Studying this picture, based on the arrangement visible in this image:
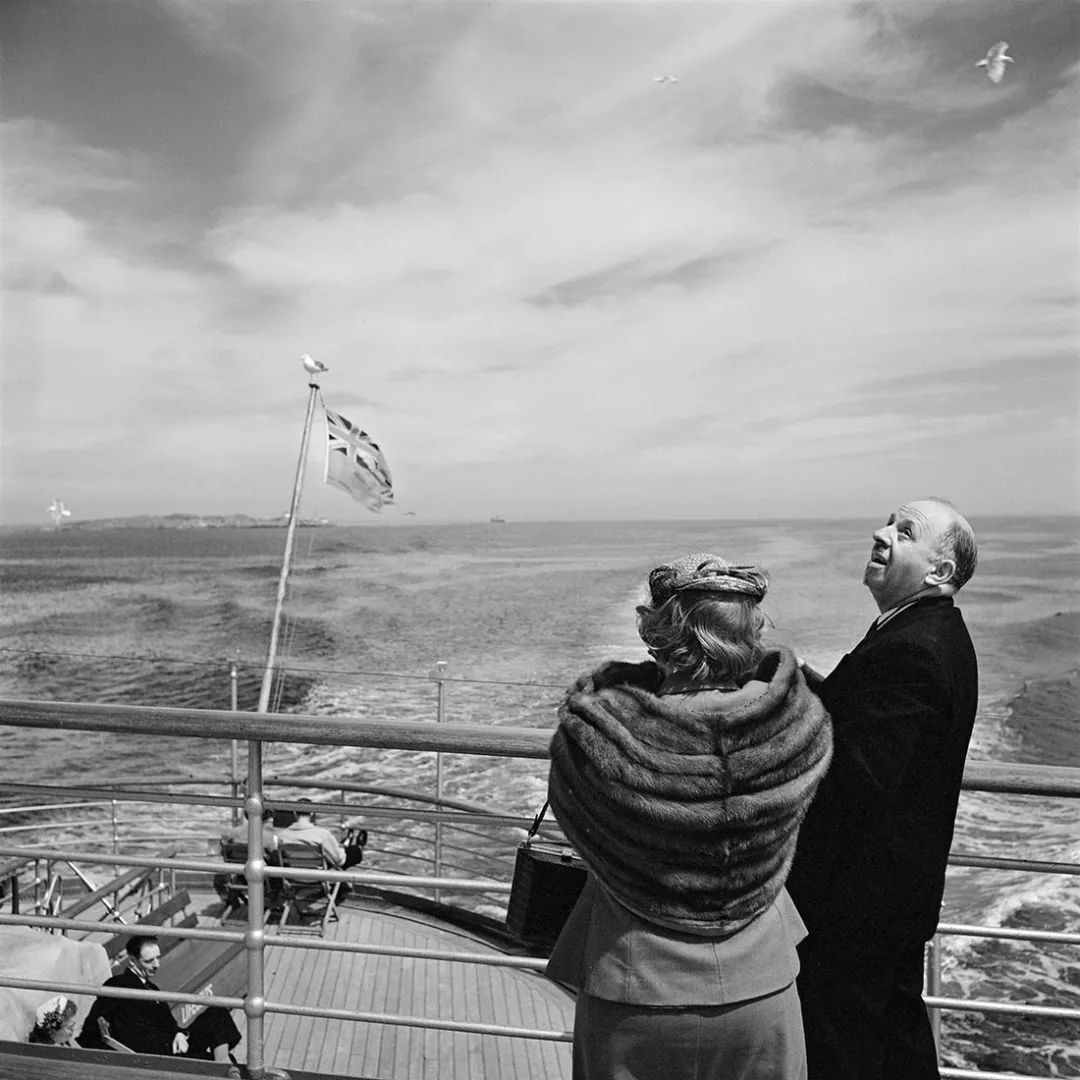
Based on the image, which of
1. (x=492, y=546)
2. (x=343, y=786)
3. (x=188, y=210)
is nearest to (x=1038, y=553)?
(x=492, y=546)

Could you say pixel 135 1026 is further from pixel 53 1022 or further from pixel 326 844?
pixel 326 844

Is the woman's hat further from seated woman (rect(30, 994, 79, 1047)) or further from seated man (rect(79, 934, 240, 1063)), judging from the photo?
seated man (rect(79, 934, 240, 1063))

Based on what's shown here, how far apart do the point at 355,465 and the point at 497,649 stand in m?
29.8

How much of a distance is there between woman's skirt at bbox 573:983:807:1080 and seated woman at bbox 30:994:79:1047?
106 inches

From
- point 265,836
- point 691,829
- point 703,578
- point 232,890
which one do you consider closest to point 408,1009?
point 232,890

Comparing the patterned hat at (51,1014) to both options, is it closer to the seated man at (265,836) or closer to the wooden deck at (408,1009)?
the wooden deck at (408,1009)

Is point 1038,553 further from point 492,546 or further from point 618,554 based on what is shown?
point 492,546

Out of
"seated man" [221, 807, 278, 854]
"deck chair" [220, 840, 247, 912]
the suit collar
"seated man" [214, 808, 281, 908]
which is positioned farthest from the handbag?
"seated man" [221, 807, 278, 854]

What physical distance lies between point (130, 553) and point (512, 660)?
65268mm

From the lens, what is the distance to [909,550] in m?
1.74

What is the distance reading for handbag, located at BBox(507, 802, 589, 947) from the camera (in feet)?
6.33

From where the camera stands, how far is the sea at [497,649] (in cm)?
1625

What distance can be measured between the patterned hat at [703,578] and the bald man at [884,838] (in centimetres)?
34

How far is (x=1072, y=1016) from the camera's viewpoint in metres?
1.99
